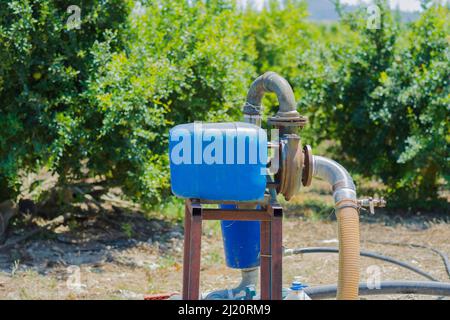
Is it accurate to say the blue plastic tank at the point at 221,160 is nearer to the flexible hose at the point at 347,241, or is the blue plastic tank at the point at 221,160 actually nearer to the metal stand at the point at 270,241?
the metal stand at the point at 270,241

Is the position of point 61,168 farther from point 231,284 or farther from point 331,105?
point 331,105

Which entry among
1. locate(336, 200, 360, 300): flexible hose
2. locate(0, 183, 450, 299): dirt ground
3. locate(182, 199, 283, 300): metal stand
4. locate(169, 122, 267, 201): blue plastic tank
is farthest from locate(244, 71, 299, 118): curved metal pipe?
locate(0, 183, 450, 299): dirt ground

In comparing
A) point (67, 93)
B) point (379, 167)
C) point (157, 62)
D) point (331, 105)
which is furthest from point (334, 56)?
point (67, 93)

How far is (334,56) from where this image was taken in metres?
8.90

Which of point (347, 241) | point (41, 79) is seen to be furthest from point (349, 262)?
point (41, 79)

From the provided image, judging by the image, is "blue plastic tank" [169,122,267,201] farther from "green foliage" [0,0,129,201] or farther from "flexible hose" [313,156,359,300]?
"green foliage" [0,0,129,201]

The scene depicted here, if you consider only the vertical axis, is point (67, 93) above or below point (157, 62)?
below

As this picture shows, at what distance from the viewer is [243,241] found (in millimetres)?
4367

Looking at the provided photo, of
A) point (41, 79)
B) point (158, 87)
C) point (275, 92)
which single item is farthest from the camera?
point (158, 87)

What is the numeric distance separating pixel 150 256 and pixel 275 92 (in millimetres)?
2937

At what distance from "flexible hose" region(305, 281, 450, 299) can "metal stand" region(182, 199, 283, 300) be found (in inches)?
39.1

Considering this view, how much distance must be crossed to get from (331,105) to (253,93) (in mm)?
4392

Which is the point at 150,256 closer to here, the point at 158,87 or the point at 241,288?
the point at 158,87

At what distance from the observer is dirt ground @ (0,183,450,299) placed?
18.7 feet
